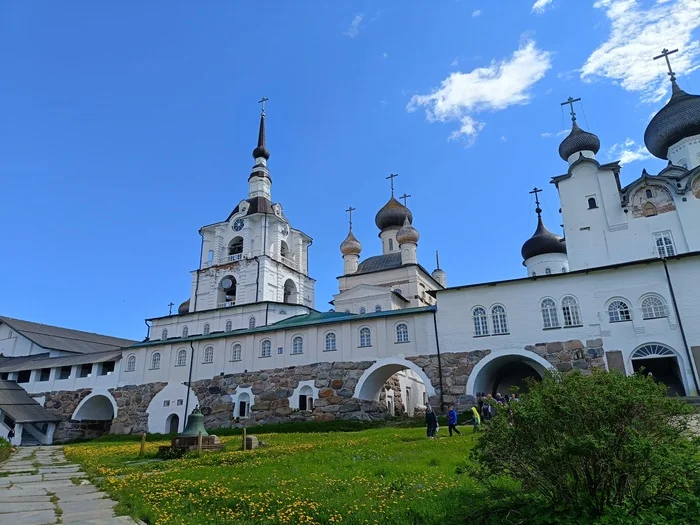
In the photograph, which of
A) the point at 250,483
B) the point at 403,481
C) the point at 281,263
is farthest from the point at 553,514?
the point at 281,263

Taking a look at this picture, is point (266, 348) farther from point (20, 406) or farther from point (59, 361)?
point (59, 361)

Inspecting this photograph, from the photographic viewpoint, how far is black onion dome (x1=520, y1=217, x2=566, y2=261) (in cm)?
3622

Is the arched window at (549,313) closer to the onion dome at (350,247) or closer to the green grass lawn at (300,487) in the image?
the green grass lawn at (300,487)

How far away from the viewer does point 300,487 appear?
8078 millimetres

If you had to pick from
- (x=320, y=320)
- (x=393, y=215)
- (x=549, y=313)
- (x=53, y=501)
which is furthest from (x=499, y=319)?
(x=393, y=215)

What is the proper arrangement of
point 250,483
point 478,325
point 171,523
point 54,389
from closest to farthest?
point 171,523
point 250,483
point 478,325
point 54,389

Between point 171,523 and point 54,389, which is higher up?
point 54,389

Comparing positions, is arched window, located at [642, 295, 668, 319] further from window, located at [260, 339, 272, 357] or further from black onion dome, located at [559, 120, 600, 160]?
window, located at [260, 339, 272, 357]

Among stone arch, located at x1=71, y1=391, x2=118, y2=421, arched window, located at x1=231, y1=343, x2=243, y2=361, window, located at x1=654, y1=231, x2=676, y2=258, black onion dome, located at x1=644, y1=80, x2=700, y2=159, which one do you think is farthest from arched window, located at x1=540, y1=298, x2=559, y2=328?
stone arch, located at x1=71, y1=391, x2=118, y2=421

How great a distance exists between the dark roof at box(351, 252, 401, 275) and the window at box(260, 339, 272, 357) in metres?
14.5

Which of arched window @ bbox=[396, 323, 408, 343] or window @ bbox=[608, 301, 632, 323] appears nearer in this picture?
window @ bbox=[608, 301, 632, 323]

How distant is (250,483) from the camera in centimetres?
862

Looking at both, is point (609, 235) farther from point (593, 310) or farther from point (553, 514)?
point (553, 514)

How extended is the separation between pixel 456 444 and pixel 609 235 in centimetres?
2135
